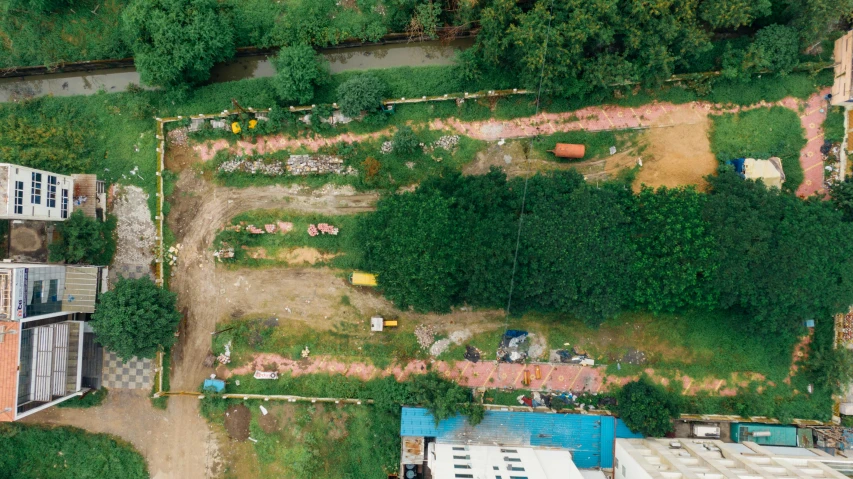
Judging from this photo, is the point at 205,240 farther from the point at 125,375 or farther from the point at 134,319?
the point at 125,375

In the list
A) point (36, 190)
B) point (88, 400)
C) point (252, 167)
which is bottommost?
point (88, 400)

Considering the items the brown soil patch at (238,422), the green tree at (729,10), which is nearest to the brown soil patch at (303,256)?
the brown soil patch at (238,422)

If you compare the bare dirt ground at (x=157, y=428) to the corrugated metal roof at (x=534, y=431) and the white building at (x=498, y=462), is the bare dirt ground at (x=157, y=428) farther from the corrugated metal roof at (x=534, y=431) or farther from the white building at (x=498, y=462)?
the white building at (x=498, y=462)

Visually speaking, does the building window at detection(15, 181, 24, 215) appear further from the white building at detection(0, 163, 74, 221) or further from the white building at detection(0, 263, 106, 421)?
the white building at detection(0, 263, 106, 421)

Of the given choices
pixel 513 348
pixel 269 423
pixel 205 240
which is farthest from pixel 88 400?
pixel 513 348

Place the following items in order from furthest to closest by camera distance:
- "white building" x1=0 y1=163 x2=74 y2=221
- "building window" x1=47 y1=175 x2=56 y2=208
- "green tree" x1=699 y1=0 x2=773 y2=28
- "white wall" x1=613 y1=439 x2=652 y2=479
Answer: "building window" x1=47 y1=175 x2=56 y2=208, "green tree" x1=699 y1=0 x2=773 y2=28, "white building" x1=0 y1=163 x2=74 y2=221, "white wall" x1=613 y1=439 x2=652 y2=479

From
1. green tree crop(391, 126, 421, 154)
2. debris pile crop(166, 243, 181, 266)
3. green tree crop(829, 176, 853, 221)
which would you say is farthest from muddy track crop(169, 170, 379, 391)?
green tree crop(829, 176, 853, 221)

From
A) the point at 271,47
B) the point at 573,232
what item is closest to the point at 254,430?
the point at 573,232
